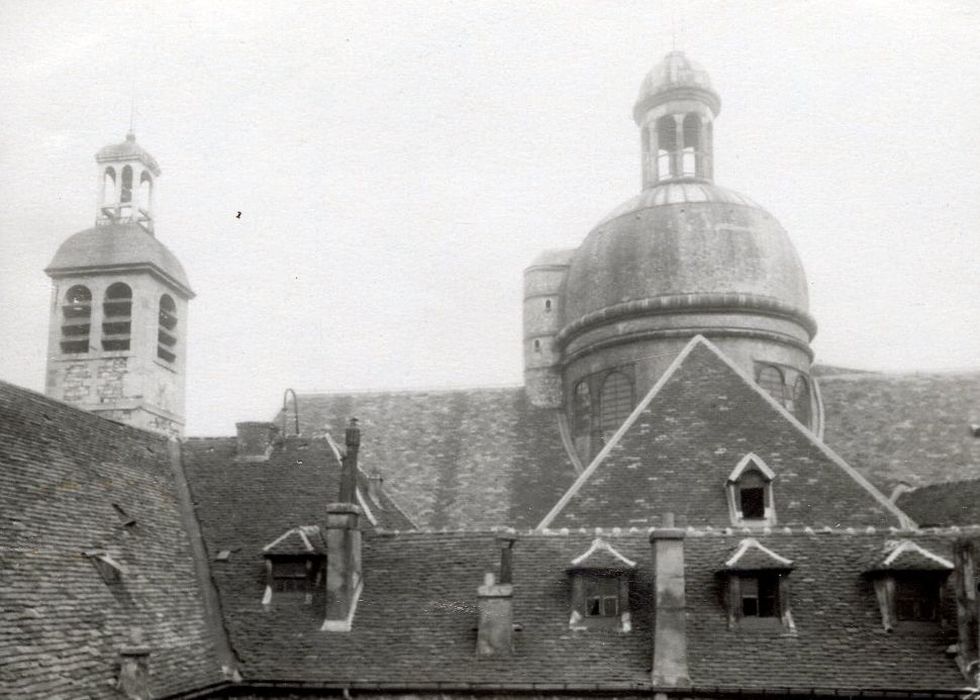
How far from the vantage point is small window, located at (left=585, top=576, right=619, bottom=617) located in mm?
21172

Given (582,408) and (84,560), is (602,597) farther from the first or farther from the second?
(582,408)

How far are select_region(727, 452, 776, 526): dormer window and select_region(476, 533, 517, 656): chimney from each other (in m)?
5.87

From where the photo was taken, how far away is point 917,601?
20359 millimetres

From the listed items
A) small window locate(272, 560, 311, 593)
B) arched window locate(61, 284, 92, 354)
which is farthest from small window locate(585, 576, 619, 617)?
arched window locate(61, 284, 92, 354)

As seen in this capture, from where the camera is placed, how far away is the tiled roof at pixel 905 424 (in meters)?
30.1

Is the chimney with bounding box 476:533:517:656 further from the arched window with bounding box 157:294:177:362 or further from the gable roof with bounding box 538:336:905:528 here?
the arched window with bounding box 157:294:177:362

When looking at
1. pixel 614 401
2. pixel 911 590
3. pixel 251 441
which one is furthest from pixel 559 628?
pixel 614 401

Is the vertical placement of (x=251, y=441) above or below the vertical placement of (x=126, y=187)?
below

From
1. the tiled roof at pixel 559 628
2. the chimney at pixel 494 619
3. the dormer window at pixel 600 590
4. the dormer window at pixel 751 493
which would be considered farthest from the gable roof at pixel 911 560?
the chimney at pixel 494 619

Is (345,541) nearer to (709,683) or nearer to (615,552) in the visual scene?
(615,552)

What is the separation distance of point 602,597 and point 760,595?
120 inches

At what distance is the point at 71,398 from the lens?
38.3 meters

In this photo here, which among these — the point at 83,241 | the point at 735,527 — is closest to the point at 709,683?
the point at 735,527

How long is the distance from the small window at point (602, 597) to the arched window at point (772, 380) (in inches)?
468
